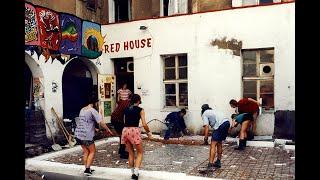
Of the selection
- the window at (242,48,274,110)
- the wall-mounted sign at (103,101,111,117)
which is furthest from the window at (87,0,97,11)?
the window at (242,48,274,110)

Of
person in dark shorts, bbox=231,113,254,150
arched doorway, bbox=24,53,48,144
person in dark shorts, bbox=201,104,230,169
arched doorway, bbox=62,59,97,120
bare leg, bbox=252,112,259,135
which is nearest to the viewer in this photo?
person in dark shorts, bbox=201,104,230,169

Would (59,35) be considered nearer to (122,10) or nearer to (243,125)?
(122,10)

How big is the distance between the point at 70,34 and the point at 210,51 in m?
5.70

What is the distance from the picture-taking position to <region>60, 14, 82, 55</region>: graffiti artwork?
13.2 metres

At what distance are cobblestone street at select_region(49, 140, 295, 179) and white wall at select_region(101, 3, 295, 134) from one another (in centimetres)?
228

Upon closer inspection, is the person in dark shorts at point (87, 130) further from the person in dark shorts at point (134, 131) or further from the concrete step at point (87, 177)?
the person in dark shorts at point (134, 131)

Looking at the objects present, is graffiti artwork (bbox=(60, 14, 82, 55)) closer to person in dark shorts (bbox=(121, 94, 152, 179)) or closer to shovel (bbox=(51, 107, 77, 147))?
shovel (bbox=(51, 107, 77, 147))

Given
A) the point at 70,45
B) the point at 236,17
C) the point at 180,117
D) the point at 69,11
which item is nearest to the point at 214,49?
the point at 236,17

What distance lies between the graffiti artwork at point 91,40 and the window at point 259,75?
254 inches

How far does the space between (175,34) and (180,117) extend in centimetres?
347

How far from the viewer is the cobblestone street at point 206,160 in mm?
7715
